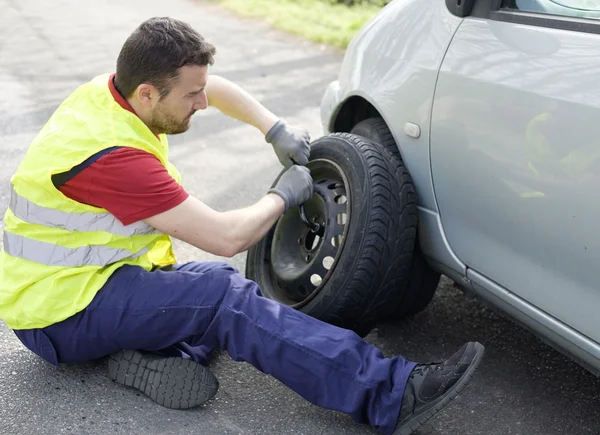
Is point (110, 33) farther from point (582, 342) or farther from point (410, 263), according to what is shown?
point (582, 342)

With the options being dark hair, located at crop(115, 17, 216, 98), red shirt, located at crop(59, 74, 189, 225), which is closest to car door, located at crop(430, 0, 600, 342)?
dark hair, located at crop(115, 17, 216, 98)

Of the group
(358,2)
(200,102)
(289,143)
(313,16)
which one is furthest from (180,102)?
(358,2)

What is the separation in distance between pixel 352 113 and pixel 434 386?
159 cm

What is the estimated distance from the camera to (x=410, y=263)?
2992 mm

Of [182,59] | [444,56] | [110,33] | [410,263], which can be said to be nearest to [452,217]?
[410,263]

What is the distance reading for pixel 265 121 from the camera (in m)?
3.38

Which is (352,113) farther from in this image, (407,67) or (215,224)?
(215,224)

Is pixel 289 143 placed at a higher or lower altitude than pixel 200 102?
lower

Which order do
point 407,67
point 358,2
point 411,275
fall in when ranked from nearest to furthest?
point 407,67
point 411,275
point 358,2

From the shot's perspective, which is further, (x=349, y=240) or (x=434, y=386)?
(x=349, y=240)

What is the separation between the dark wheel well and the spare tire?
379 millimetres

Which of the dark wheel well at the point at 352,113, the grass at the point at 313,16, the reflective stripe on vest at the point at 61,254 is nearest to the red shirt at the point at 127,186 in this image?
the reflective stripe on vest at the point at 61,254

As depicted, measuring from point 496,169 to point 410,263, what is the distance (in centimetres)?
54

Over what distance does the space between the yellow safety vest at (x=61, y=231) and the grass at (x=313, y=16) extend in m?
6.32
